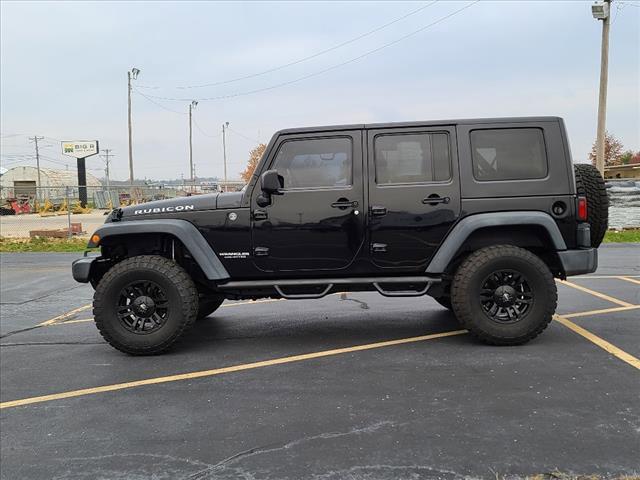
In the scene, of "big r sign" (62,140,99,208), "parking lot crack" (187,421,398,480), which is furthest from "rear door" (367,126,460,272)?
"big r sign" (62,140,99,208)

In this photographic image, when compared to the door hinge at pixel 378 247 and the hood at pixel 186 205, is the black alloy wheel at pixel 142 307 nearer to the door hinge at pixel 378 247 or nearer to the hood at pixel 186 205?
the hood at pixel 186 205

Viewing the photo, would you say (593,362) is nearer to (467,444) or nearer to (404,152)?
(467,444)

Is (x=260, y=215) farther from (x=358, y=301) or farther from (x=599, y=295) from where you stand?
(x=599, y=295)

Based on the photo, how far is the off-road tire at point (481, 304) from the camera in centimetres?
496

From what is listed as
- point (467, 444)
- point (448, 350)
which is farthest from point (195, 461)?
point (448, 350)

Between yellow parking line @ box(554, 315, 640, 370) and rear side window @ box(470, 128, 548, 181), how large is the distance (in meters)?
1.71

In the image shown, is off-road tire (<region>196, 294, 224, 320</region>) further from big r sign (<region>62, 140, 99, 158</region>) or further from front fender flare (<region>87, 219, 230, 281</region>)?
big r sign (<region>62, 140, 99, 158</region>)

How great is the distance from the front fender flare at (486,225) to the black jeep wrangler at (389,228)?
1 cm

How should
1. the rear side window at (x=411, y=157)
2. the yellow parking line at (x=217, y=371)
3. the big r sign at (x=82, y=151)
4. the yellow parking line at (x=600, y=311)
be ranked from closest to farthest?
the yellow parking line at (x=217, y=371)
the rear side window at (x=411, y=157)
the yellow parking line at (x=600, y=311)
the big r sign at (x=82, y=151)

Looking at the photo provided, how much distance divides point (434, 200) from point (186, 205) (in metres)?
2.43

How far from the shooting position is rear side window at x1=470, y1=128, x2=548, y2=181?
16.7ft

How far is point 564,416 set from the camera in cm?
350

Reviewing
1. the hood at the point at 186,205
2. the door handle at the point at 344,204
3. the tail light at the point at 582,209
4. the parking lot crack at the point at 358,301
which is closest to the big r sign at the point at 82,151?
the parking lot crack at the point at 358,301

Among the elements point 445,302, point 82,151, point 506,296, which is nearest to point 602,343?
point 506,296
